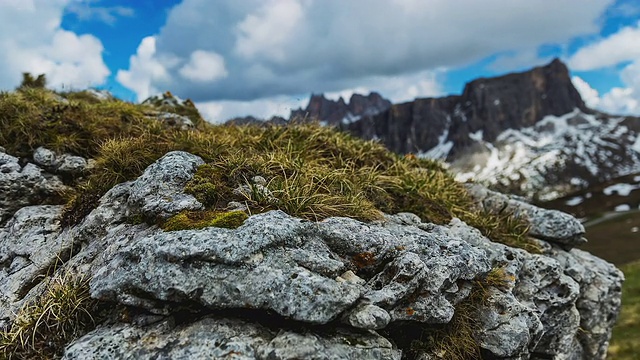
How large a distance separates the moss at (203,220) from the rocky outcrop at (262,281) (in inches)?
8.7

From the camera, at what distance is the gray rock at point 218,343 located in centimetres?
581

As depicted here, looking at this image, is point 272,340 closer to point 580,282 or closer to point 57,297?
point 57,297

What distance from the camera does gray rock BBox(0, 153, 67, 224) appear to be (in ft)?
33.6

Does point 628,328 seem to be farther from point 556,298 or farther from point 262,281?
point 262,281

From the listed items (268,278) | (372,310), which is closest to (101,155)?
(268,278)

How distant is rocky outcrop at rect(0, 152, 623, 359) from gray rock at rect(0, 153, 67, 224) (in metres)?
0.50

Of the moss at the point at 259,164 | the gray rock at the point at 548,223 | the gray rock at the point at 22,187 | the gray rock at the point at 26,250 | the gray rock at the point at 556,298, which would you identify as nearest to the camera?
the gray rock at the point at 26,250

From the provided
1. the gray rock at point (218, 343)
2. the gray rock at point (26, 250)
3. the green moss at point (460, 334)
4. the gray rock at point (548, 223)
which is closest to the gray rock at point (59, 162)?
the gray rock at point (26, 250)

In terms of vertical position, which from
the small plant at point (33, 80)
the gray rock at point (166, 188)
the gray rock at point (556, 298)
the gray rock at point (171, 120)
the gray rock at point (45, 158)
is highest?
the small plant at point (33, 80)

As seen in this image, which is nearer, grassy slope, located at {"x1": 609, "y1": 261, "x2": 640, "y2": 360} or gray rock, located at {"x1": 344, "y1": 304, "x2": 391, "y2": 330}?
gray rock, located at {"x1": 344, "y1": 304, "x2": 391, "y2": 330}

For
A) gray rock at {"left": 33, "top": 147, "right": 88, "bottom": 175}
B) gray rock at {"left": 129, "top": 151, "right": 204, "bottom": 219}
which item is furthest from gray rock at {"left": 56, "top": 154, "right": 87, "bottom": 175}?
gray rock at {"left": 129, "top": 151, "right": 204, "bottom": 219}

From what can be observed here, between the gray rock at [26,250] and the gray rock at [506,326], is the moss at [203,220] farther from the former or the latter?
the gray rock at [506,326]

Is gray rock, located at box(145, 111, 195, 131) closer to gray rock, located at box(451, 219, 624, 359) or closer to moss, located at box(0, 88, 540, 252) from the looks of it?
moss, located at box(0, 88, 540, 252)

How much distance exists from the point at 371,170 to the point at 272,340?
7004 mm
